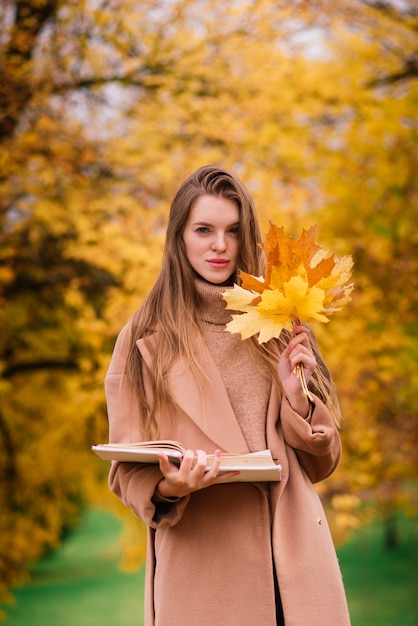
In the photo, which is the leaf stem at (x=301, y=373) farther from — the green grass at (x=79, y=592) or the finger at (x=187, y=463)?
the green grass at (x=79, y=592)

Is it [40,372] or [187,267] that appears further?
[40,372]

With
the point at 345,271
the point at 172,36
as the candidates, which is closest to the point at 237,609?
the point at 345,271

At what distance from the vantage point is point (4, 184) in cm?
685

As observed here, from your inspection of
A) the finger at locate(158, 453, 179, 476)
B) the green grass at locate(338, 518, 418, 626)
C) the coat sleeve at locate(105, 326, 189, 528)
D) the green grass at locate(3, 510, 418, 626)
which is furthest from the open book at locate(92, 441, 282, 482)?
the green grass at locate(3, 510, 418, 626)

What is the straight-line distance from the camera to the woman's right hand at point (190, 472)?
84.2 inches

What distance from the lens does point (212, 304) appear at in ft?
8.47

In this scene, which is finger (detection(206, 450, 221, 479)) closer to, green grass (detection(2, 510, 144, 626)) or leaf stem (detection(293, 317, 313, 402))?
leaf stem (detection(293, 317, 313, 402))

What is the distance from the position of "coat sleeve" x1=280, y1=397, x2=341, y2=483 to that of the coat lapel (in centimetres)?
13

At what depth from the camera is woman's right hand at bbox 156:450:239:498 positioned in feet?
7.02

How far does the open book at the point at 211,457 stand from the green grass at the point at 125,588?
36.1 feet

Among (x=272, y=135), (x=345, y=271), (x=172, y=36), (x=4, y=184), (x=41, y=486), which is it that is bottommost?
(x=345, y=271)

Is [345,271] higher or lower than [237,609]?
higher

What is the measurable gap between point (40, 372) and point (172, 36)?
3.42m

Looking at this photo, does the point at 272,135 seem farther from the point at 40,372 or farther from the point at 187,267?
the point at 187,267
